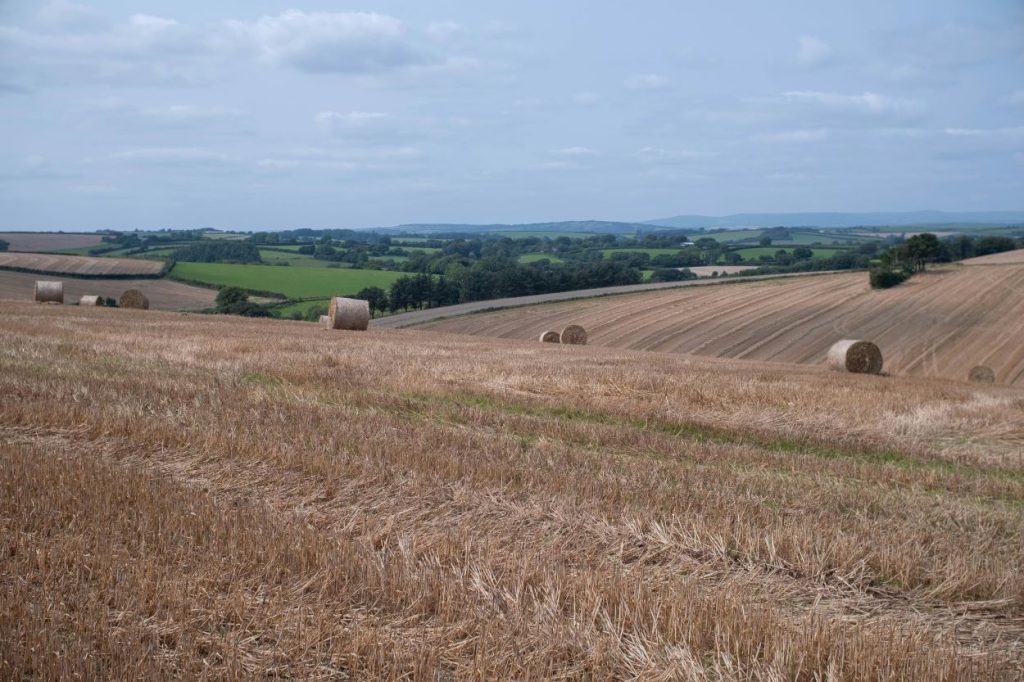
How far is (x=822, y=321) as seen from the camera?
45.0 metres

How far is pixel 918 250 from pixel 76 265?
63038mm

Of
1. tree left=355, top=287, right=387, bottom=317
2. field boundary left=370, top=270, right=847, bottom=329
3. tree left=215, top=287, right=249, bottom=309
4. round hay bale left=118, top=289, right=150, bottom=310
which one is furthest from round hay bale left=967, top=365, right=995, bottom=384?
tree left=355, top=287, right=387, bottom=317

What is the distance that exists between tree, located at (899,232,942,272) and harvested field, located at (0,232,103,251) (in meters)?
81.4

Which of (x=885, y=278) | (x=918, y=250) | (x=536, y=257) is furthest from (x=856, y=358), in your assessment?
(x=536, y=257)

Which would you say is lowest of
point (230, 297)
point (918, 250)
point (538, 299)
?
point (538, 299)

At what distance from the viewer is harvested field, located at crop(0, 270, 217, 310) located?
5358 centimetres

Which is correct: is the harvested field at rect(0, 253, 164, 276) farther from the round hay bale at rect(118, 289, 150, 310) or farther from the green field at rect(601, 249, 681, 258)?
the green field at rect(601, 249, 681, 258)

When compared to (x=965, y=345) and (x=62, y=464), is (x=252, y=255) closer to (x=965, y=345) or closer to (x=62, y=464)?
(x=965, y=345)

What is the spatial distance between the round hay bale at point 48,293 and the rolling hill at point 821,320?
21.2 metres

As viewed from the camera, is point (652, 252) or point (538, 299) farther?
point (652, 252)

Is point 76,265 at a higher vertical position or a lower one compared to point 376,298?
higher

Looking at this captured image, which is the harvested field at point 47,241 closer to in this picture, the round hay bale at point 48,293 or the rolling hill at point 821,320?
the round hay bale at point 48,293

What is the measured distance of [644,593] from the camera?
15.4 feet

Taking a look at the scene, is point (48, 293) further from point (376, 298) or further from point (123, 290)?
point (376, 298)
